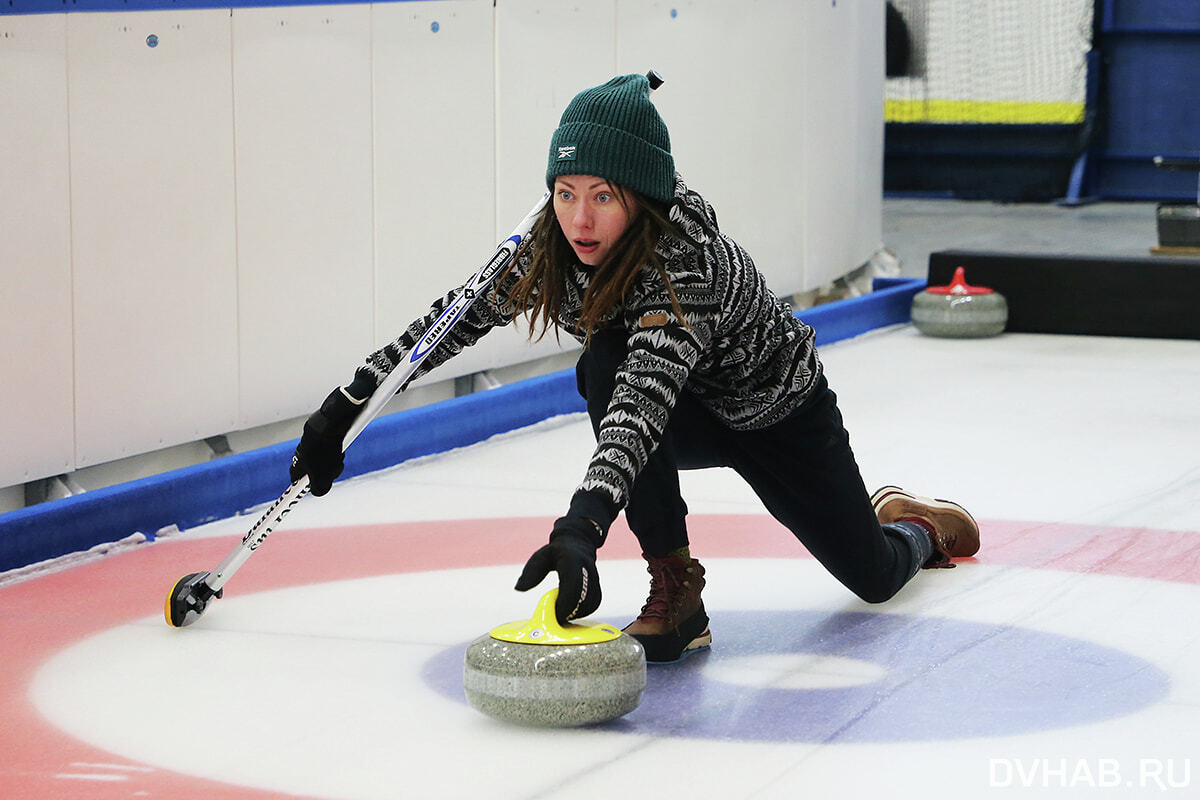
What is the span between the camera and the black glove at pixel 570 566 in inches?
71.4

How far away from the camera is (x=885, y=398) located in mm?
4805

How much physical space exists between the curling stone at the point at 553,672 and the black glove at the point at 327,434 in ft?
1.55

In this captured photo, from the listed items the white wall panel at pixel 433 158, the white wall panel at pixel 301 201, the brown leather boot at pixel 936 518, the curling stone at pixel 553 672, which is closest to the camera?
the curling stone at pixel 553 672

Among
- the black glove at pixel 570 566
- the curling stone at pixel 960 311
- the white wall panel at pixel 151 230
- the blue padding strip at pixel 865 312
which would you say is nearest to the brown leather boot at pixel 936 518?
the black glove at pixel 570 566

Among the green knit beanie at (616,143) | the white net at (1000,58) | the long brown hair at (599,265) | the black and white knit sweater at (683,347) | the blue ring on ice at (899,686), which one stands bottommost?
the blue ring on ice at (899,686)

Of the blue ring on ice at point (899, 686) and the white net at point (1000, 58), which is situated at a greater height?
the white net at point (1000, 58)

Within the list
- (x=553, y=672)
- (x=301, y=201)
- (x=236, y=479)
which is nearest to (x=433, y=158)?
(x=301, y=201)

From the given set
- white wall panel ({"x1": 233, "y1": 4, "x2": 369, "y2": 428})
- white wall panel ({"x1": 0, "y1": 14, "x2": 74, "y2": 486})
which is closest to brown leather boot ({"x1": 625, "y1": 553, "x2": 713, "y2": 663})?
white wall panel ({"x1": 0, "y1": 14, "x2": 74, "y2": 486})

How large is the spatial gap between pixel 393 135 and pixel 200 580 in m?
1.84

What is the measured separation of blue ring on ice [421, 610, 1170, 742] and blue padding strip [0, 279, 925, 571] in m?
0.95

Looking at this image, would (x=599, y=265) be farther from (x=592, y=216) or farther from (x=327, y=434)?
(x=327, y=434)

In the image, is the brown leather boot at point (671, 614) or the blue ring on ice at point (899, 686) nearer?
the blue ring on ice at point (899, 686)

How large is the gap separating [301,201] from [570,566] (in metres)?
2.20

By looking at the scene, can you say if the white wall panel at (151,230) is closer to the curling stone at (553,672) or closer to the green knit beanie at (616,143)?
the green knit beanie at (616,143)
